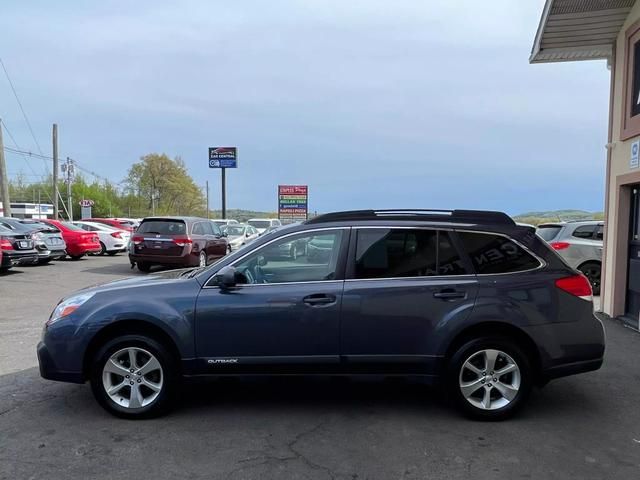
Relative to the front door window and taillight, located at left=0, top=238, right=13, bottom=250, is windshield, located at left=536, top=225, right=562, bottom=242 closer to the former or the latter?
the front door window

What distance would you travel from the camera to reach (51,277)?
43.3 ft

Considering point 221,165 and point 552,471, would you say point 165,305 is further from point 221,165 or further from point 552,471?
point 221,165

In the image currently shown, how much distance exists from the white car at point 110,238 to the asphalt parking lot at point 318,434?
16143 millimetres

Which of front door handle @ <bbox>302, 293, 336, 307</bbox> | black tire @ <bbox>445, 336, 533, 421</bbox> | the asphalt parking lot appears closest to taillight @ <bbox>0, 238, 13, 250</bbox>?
the asphalt parking lot

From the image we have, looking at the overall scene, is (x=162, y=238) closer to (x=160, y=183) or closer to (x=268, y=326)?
(x=268, y=326)

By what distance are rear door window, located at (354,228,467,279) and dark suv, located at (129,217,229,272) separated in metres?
9.99

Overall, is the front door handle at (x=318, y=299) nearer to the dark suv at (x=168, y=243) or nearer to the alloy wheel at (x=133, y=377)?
the alloy wheel at (x=133, y=377)

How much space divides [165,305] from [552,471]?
3059 millimetres

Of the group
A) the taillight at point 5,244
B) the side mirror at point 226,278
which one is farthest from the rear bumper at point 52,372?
the taillight at point 5,244

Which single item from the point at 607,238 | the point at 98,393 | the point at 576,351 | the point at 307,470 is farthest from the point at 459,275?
the point at 607,238

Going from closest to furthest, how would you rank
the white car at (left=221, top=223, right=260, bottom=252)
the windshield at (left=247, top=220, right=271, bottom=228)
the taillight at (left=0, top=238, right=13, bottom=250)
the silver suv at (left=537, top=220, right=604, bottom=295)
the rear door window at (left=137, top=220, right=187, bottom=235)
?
the silver suv at (left=537, top=220, right=604, bottom=295) < the taillight at (left=0, top=238, right=13, bottom=250) < the rear door window at (left=137, top=220, right=187, bottom=235) < the white car at (left=221, top=223, right=260, bottom=252) < the windshield at (left=247, top=220, right=271, bottom=228)

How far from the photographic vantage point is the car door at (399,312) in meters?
4.14

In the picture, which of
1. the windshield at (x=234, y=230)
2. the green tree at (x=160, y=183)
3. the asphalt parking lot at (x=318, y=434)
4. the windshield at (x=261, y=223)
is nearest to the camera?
the asphalt parking lot at (x=318, y=434)

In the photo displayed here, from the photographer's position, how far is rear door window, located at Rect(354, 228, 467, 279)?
4266mm
